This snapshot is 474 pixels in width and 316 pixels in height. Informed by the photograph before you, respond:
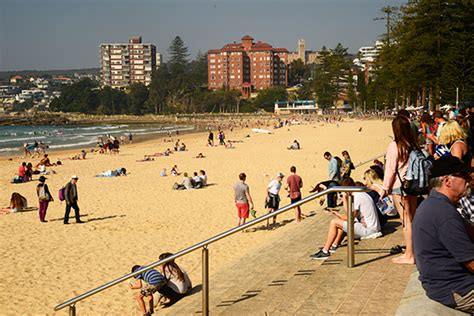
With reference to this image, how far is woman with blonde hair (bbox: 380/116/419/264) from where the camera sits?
4922 mm

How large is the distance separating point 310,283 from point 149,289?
81.3 inches

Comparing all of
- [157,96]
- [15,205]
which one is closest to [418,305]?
[15,205]

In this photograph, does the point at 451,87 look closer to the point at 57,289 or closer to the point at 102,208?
the point at 102,208

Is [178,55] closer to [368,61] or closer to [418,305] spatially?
[368,61]

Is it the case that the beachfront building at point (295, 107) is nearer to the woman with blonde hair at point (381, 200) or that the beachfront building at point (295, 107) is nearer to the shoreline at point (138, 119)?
the shoreline at point (138, 119)

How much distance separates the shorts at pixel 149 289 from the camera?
638cm

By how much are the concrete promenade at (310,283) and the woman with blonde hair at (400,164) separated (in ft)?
1.60

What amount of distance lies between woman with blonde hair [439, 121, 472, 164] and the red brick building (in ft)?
417

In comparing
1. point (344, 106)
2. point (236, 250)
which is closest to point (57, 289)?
point (236, 250)

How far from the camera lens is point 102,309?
7.19 m

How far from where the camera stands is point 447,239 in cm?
338

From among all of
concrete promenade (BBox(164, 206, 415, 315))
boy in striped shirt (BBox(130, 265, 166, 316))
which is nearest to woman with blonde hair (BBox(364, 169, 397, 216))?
concrete promenade (BBox(164, 206, 415, 315))

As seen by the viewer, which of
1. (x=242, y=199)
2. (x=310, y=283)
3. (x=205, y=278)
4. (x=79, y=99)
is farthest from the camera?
(x=79, y=99)

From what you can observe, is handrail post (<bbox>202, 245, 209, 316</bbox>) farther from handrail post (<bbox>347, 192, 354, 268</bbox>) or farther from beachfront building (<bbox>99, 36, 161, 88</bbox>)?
beachfront building (<bbox>99, 36, 161, 88</bbox>)
